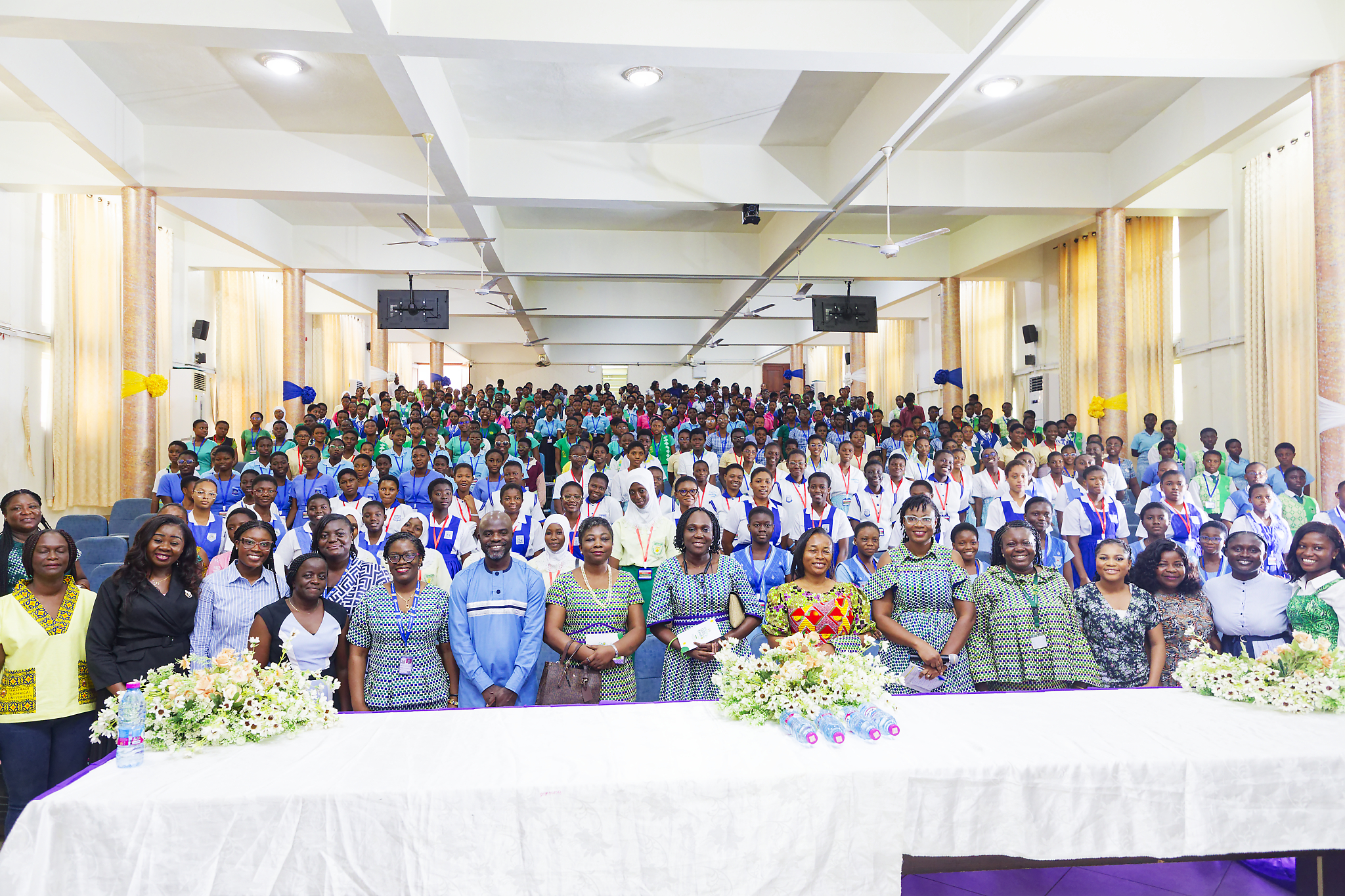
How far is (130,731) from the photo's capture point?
2.58 m

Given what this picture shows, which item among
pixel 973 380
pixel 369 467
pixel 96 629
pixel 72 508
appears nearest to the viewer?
pixel 96 629

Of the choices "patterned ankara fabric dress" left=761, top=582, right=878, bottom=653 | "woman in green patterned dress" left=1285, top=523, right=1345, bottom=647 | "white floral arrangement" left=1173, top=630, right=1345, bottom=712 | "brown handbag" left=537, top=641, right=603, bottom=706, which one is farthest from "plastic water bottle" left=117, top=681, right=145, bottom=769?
"woman in green patterned dress" left=1285, top=523, right=1345, bottom=647

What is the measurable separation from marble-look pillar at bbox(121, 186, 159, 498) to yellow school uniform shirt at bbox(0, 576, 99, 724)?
7138 millimetres

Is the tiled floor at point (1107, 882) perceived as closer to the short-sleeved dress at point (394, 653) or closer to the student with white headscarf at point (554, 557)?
the short-sleeved dress at point (394, 653)

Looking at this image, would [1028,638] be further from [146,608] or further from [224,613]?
[146,608]

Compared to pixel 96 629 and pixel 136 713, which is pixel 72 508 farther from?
pixel 136 713

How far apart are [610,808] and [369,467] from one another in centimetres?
630

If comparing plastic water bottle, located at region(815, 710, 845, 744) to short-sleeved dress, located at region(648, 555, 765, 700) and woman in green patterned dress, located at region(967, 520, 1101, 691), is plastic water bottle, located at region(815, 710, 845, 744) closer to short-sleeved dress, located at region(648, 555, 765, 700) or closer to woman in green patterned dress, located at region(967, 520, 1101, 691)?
short-sleeved dress, located at region(648, 555, 765, 700)

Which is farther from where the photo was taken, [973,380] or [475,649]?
[973,380]

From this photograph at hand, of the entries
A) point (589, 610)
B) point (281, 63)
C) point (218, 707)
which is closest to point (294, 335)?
point (281, 63)

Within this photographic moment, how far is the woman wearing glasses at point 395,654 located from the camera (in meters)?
3.73

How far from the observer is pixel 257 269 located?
14.9 meters

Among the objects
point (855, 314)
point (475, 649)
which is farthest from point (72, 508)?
point (855, 314)

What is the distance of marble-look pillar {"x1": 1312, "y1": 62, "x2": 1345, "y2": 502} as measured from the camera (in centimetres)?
732
